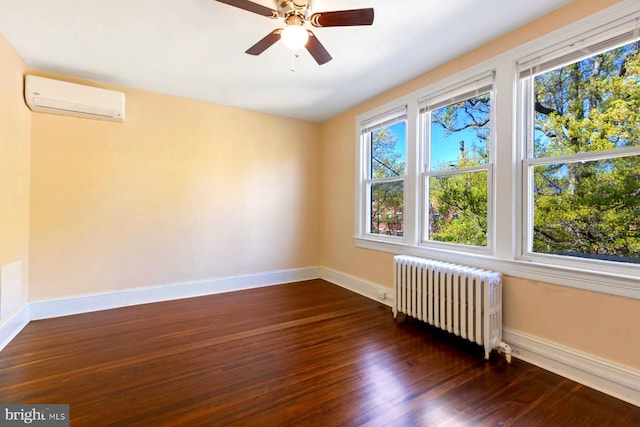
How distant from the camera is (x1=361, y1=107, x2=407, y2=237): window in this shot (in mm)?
3482

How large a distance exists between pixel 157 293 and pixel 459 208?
371 centimetres

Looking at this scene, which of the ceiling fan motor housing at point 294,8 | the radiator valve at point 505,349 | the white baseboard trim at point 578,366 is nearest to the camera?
the white baseboard trim at point 578,366

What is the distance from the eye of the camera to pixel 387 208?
371 centimetres

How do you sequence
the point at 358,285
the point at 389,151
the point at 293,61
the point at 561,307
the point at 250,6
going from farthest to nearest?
the point at 358,285 → the point at 389,151 → the point at 293,61 → the point at 561,307 → the point at 250,6

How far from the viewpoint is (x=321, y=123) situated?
4871mm

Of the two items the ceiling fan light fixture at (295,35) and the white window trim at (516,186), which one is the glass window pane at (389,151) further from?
the ceiling fan light fixture at (295,35)

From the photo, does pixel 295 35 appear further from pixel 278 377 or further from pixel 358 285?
pixel 358 285

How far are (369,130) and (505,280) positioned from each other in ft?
8.12

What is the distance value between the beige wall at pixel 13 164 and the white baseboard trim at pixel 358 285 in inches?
142

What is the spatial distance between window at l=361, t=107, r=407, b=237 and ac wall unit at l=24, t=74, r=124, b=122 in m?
3.03

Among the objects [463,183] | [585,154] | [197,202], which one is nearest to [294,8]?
[463,183]

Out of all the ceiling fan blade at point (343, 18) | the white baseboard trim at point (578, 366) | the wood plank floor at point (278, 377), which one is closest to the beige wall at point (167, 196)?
the wood plank floor at point (278, 377)

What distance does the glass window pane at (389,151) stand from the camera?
3.48 metres

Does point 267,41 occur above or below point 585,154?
above
